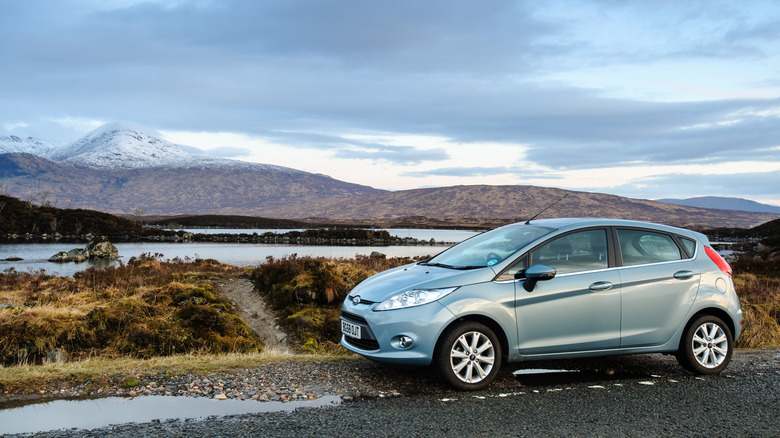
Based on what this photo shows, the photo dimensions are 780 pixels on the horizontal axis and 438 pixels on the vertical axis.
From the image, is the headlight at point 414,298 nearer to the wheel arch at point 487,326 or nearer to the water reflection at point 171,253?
the wheel arch at point 487,326

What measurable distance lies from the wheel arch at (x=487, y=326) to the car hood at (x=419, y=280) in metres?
0.41

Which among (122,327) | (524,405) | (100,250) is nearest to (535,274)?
(524,405)

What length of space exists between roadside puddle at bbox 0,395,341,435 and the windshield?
2.41 metres

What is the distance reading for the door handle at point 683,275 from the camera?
A: 716 centimetres

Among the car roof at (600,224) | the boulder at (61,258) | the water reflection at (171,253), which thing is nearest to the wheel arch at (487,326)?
the car roof at (600,224)

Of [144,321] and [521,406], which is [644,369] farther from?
[144,321]

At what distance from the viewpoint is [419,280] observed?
654cm

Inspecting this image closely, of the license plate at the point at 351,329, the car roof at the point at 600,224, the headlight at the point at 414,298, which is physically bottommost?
the license plate at the point at 351,329

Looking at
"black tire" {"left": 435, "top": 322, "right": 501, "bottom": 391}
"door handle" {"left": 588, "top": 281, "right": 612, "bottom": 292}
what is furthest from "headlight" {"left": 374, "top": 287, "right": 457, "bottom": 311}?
"door handle" {"left": 588, "top": 281, "right": 612, "bottom": 292}

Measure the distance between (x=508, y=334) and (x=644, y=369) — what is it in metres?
2.61

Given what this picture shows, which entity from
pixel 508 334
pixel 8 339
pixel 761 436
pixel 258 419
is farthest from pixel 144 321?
pixel 761 436

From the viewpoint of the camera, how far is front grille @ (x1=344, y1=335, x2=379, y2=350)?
639cm

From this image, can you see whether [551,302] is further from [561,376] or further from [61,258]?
[61,258]

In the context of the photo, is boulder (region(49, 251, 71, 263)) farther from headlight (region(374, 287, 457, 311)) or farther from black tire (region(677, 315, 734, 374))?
black tire (region(677, 315, 734, 374))
